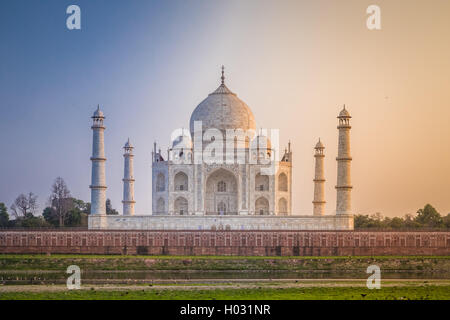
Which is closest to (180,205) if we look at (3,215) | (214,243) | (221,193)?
(221,193)

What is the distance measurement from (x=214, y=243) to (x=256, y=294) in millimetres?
20831

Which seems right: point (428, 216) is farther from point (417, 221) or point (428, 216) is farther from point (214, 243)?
point (214, 243)

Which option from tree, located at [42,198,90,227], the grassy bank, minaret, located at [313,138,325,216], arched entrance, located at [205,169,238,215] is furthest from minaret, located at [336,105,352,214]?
tree, located at [42,198,90,227]

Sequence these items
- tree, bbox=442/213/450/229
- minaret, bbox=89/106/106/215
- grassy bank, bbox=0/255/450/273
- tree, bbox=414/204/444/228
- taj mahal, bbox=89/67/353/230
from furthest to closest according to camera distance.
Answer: tree, bbox=414/204/444/228 < tree, bbox=442/213/450/229 < taj mahal, bbox=89/67/353/230 < minaret, bbox=89/106/106/215 < grassy bank, bbox=0/255/450/273

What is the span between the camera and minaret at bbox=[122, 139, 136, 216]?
5922cm

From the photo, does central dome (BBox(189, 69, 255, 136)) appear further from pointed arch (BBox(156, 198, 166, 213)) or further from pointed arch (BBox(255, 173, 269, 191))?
pointed arch (BBox(156, 198, 166, 213))

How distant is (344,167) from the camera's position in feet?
175

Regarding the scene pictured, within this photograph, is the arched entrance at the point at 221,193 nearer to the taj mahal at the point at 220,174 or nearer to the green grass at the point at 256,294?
the taj mahal at the point at 220,174

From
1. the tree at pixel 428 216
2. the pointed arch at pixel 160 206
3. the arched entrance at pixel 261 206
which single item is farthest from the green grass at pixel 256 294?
the tree at pixel 428 216

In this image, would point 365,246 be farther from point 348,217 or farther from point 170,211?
point 170,211

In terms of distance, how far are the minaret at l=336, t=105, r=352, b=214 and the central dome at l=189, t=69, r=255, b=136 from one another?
955 centimetres

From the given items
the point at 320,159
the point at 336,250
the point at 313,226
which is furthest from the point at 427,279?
the point at 320,159

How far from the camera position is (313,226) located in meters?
54.1

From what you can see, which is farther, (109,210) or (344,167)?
(109,210)
